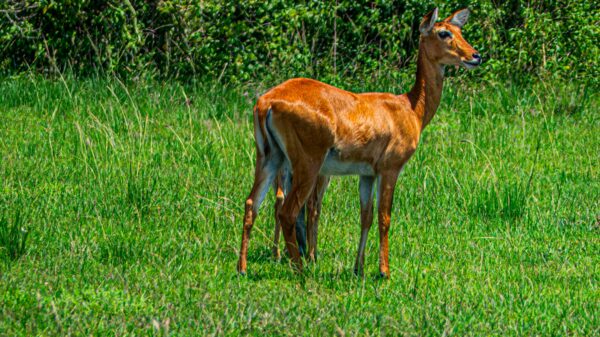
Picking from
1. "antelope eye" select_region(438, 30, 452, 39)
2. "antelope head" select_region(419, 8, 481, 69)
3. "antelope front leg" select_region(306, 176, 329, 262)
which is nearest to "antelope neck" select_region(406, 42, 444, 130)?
"antelope head" select_region(419, 8, 481, 69)

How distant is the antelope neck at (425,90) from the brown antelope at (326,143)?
0.38 ft

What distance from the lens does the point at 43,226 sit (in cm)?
703

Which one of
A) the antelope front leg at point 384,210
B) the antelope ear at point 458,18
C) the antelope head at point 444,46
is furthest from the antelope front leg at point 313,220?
the antelope ear at point 458,18

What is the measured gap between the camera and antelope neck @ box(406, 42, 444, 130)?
7008mm

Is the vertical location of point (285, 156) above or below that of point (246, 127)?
above

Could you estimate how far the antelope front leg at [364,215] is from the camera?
648 centimetres

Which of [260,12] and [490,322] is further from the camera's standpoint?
[260,12]

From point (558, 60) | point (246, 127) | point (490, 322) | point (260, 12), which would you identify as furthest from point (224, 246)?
point (558, 60)

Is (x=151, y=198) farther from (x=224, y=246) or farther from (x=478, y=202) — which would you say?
(x=478, y=202)

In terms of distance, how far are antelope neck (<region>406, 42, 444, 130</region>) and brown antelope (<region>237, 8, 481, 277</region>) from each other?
116 mm

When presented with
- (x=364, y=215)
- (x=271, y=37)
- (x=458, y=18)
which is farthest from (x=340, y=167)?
(x=271, y=37)

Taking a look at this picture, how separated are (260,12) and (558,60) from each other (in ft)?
12.5

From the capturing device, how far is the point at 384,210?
6.56 m

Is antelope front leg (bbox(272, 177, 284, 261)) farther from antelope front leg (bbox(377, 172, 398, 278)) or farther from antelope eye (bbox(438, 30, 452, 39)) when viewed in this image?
antelope eye (bbox(438, 30, 452, 39))
